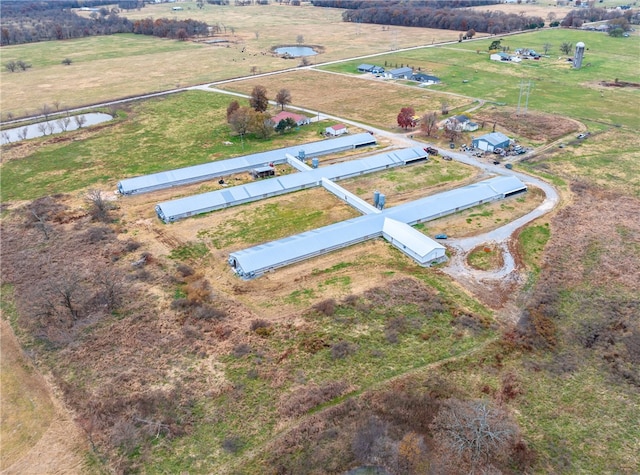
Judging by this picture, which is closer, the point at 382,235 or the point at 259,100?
the point at 382,235

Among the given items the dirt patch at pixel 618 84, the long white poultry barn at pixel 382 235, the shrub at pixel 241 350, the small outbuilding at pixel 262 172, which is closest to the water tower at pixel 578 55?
the dirt patch at pixel 618 84

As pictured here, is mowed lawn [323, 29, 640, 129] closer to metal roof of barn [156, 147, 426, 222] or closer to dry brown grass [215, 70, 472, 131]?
dry brown grass [215, 70, 472, 131]

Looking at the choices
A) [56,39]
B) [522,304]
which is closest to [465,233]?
[522,304]

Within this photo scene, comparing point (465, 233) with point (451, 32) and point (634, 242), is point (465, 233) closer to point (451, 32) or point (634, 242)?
point (634, 242)

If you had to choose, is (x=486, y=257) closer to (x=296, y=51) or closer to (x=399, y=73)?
(x=399, y=73)

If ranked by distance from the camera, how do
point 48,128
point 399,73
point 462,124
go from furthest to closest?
point 399,73
point 48,128
point 462,124

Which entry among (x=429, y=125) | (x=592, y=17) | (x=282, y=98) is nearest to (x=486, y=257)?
(x=429, y=125)
